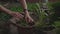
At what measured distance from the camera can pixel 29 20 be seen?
0.92 m

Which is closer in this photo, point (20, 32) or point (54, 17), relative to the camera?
point (54, 17)

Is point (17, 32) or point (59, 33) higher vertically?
point (59, 33)

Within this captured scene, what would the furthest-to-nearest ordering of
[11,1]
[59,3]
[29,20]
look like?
[11,1] < [29,20] < [59,3]

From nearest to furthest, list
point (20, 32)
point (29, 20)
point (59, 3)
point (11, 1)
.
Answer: point (59, 3) → point (29, 20) → point (20, 32) → point (11, 1)

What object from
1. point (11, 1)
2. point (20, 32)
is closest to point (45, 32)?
point (20, 32)

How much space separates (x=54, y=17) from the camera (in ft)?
1.84

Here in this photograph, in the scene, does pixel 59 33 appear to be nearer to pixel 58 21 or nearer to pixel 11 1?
pixel 58 21

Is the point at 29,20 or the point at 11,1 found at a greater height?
the point at 29,20

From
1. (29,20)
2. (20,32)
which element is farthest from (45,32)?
(20,32)

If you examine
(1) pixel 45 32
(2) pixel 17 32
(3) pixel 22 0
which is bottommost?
(2) pixel 17 32

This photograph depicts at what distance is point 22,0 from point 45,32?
0.42 m

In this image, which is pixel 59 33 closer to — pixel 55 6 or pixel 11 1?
pixel 55 6

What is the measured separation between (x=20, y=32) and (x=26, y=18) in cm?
27

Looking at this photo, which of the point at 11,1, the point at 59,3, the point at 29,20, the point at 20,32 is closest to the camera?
the point at 59,3
